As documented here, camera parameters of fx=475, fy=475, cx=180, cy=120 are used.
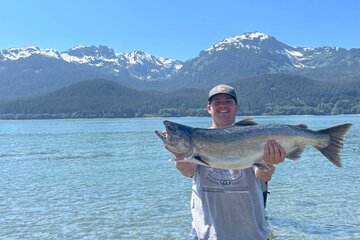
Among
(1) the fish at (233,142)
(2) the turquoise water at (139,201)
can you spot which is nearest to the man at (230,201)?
(1) the fish at (233,142)

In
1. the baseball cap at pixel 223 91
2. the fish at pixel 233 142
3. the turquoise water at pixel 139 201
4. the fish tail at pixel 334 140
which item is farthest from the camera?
the turquoise water at pixel 139 201

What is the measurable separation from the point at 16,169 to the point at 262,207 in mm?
39672

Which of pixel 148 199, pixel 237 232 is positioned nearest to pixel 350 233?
pixel 148 199

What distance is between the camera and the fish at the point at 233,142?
20.0 ft

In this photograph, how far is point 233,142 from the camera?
6.18 m

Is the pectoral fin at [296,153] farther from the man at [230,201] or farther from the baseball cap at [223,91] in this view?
the baseball cap at [223,91]

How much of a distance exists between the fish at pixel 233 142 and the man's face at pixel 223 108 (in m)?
0.19

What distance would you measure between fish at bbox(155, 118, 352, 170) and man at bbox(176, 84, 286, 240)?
13 cm

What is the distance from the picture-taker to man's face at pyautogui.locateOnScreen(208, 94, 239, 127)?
6316mm

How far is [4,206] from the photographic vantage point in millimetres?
25578

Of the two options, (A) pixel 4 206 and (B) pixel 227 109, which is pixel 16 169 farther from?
(B) pixel 227 109

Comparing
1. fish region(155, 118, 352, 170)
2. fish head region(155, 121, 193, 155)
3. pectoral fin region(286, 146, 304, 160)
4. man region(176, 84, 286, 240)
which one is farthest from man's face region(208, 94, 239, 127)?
pectoral fin region(286, 146, 304, 160)

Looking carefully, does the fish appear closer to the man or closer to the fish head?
the fish head

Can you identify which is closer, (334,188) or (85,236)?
(85,236)
